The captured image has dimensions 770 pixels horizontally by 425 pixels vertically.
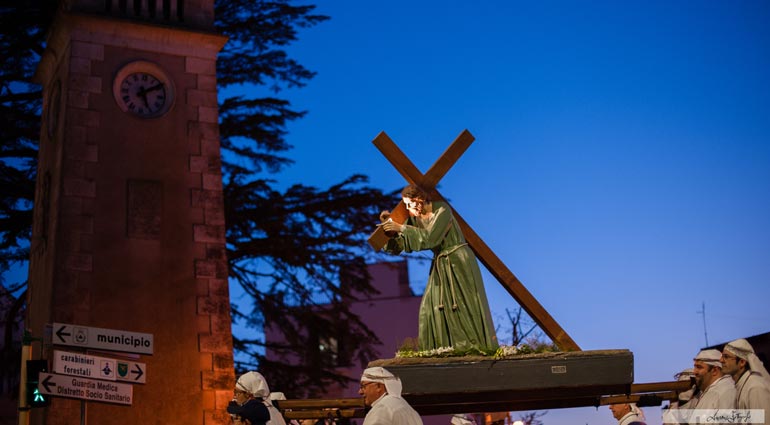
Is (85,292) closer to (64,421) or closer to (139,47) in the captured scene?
(64,421)

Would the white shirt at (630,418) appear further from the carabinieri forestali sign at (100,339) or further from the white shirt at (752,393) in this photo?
the carabinieri forestali sign at (100,339)

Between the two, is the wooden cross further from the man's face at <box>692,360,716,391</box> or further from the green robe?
the man's face at <box>692,360,716,391</box>

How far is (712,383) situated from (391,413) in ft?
9.09

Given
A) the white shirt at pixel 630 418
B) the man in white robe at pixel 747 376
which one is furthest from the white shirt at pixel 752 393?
the white shirt at pixel 630 418

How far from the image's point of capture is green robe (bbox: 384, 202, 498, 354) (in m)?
9.69

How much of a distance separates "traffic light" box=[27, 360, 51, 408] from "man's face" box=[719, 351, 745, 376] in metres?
7.05

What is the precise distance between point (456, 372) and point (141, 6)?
1077cm

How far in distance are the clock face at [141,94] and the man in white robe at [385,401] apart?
1034 centimetres

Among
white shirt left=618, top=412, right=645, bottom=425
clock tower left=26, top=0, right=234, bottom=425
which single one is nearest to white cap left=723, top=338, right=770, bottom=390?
white shirt left=618, top=412, right=645, bottom=425

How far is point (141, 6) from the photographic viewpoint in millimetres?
17312

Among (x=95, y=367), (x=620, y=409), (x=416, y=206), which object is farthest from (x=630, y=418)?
(x=95, y=367)

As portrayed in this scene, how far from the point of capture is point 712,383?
8.22 meters

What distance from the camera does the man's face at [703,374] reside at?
8.25 m

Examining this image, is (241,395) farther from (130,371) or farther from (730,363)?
(730,363)
